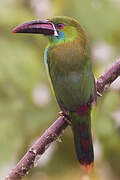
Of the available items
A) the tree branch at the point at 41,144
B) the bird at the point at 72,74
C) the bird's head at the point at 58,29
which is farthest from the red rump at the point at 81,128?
the bird's head at the point at 58,29

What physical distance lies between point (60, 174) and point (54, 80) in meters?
1.01

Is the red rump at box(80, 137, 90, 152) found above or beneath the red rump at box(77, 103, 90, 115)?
beneath

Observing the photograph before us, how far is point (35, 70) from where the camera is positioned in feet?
10.6

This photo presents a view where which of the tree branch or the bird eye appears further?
the bird eye

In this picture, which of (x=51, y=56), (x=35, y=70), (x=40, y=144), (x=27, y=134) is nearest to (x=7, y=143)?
(x=27, y=134)

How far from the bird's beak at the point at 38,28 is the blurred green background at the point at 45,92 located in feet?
1.70

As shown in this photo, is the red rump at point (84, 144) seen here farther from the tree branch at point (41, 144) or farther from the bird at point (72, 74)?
the tree branch at point (41, 144)

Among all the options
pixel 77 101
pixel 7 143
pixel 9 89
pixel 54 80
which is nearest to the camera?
pixel 77 101

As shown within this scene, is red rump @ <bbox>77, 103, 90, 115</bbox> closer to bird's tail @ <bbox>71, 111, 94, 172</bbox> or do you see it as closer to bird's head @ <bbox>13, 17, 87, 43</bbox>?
bird's tail @ <bbox>71, 111, 94, 172</bbox>

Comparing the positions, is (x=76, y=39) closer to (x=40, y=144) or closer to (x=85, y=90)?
(x=85, y=90)

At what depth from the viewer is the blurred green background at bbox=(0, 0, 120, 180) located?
319 cm

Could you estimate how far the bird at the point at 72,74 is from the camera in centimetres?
256

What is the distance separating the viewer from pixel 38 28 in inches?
105

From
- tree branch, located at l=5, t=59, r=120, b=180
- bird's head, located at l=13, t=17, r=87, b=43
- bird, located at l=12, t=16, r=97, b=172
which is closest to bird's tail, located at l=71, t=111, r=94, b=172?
bird, located at l=12, t=16, r=97, b=172
